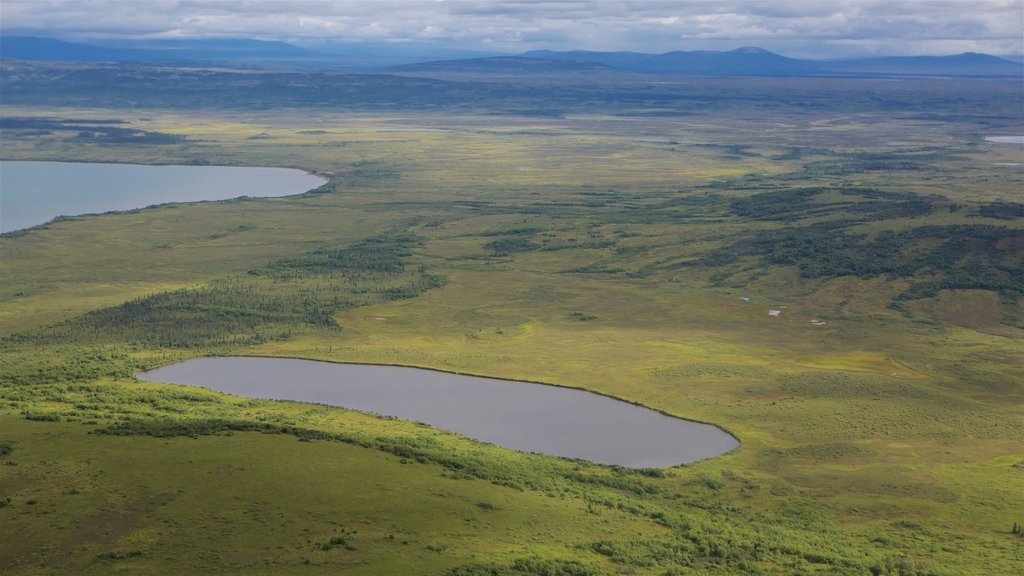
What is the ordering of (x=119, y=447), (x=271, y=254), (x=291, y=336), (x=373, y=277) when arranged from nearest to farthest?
(x=119, y=447) → (x=291, y=336) → (x=373, y=277) → (x=271, y=254)

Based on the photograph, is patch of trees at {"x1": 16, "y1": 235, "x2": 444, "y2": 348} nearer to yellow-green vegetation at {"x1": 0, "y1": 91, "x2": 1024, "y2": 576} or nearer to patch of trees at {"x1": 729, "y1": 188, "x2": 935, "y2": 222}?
yellow-green vegetation at {"x1": 0, "y1": 91, "x2": 1024, "y2": 576}

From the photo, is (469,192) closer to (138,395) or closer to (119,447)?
(138,395)

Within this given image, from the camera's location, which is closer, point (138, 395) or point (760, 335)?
point (138, 395)

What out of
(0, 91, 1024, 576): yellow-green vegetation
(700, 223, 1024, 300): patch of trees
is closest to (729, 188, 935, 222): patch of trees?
(0, 91, 1024, 576): yellow-green vegetation

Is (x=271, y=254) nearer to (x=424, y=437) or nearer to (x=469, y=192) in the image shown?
(x=469, y=192)

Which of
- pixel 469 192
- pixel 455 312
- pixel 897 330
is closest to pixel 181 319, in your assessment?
pixel 455 312

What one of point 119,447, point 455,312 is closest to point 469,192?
point 455,312

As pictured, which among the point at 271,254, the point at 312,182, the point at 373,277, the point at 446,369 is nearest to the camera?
the point at 446,369
